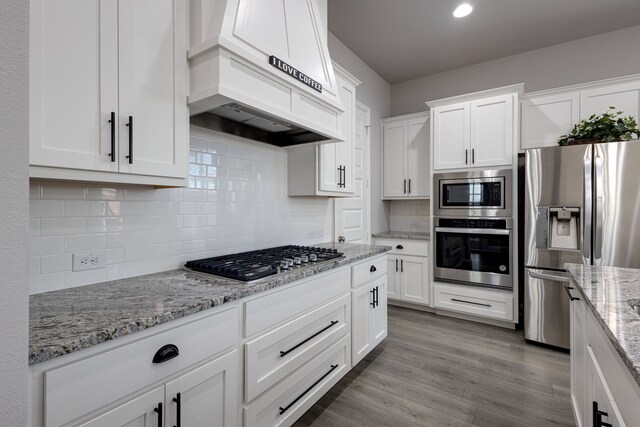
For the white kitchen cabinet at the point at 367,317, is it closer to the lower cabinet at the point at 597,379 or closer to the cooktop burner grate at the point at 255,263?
the cooktop burner grate at the point at 255,263

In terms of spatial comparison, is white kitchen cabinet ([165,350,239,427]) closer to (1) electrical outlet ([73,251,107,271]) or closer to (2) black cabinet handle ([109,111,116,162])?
(1) electrical outlet ([73,251,107,271])

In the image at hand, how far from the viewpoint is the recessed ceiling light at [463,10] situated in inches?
110

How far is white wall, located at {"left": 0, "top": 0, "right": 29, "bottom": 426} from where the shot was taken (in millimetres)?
575

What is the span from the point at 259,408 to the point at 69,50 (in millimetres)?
1668

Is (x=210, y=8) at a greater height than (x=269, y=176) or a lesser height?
greater

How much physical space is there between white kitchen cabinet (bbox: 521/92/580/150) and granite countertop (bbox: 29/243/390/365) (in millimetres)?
3212

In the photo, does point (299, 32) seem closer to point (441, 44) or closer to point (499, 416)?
point (441, 44)

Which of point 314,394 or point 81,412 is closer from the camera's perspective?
point 81,412

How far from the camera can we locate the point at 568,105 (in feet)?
10.4

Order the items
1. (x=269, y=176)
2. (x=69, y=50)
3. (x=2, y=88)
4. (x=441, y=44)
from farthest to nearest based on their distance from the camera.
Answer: (x=441, y=44), (x=269, y=176), (x=69, y=50), (x=2, y=88)

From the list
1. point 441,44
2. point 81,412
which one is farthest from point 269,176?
point 441,44

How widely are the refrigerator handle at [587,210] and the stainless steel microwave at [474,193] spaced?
Answer: 2.00 feet

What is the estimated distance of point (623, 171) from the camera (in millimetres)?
2508

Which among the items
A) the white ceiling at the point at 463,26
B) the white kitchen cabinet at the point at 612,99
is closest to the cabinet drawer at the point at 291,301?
the white ceiling at the point at 463,26
